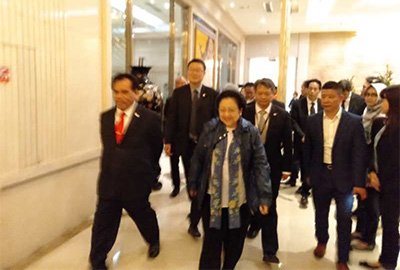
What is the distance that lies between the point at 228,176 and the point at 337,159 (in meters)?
0.86

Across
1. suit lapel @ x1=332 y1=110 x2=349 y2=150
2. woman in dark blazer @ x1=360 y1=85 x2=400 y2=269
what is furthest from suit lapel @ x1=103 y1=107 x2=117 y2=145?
woman in dark blazer @ x1=360 y1=85 x2=400 y2=269

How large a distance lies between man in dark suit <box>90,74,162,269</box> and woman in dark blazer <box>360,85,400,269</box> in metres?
1.58

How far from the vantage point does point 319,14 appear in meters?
9.34

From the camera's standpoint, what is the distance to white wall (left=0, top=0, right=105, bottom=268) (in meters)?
2.46

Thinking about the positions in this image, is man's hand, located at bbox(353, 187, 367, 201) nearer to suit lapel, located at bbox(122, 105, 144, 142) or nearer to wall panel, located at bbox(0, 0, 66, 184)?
suit lapel, located at bbox(122, 105, 144, 142)

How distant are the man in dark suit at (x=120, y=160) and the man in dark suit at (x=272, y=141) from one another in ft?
2.74

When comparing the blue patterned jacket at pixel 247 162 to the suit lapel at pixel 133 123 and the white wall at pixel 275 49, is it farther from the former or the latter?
the white wall at pixel 275 49

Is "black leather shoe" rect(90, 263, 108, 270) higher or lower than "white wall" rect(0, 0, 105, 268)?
lower

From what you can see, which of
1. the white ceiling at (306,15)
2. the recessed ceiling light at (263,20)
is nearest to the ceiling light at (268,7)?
the white ceiling at (306,15)

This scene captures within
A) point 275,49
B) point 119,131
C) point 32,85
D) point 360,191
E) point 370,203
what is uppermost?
point 275,49

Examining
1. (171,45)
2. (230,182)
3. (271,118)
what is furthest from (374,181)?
(171,45)

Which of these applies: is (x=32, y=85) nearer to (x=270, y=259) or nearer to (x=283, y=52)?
(x=270, y=259)

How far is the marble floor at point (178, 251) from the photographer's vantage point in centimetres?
268

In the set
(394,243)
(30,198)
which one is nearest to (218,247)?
(394,243)
